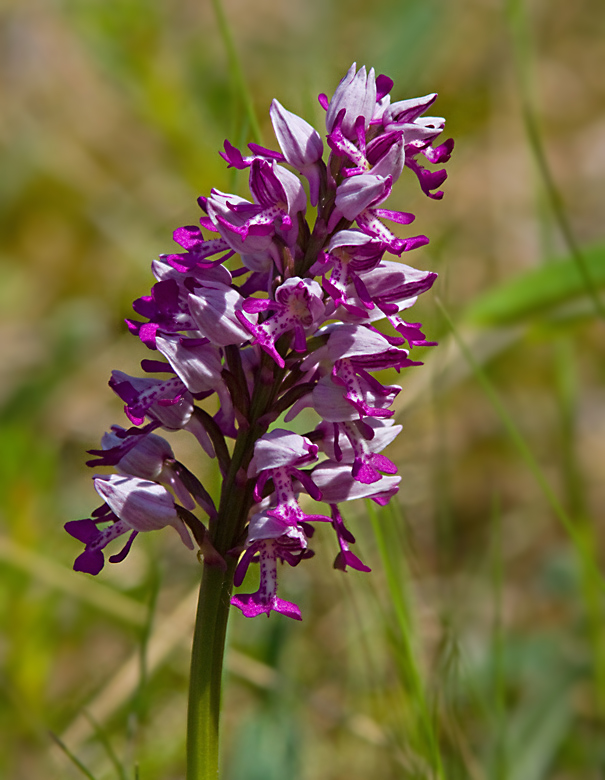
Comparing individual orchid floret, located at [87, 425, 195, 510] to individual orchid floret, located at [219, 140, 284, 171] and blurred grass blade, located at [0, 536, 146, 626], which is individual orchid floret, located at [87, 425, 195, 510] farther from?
blurred grass blade, located at [0, 536, 146, 626]

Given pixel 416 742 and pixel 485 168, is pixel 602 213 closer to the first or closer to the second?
pixel 485 168

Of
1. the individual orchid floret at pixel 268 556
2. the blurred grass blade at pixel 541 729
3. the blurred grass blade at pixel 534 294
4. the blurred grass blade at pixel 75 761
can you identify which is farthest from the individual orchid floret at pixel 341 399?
the blurred grass blade at pixel 541 729

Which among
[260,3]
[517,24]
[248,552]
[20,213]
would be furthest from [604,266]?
[260,3]

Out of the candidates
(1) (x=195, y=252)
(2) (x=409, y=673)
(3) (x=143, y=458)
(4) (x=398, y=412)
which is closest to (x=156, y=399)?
(3) (x=143, y=458)

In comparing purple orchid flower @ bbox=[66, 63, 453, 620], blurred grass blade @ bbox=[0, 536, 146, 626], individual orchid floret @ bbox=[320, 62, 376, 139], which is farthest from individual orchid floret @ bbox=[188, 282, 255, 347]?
blurred grass blade @ bbox=[0, 536, 146, 626]

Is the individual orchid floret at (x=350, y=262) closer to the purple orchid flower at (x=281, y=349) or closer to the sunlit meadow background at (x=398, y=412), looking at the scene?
the purple orchid flower at (x=281, y=349)
